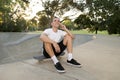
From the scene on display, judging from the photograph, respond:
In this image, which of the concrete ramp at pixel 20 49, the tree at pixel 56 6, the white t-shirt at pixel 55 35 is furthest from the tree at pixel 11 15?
the white t-shirt at pixel 55 35

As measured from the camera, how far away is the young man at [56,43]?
3541 mm

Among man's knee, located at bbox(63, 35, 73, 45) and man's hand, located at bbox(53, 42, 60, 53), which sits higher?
Answer: man's knee, located at bbox(63, 35, 73, 45)

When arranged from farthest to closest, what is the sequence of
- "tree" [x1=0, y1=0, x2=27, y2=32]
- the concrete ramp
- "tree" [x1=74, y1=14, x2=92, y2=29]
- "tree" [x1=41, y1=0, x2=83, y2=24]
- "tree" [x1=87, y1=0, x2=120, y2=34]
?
"tree" [x1=41, y1=0, x2=83, y2=24] < "tree" [x1=74, y1=14, x2=92, y2=29] < "tree" [x1=0, y1=0, x2=27, y2=32] < "tree" [x1=87, y1=0, x2=120, y2=34] < the concrete ramp

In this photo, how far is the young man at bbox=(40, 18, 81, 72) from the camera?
3.54m

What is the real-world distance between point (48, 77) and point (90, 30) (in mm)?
12531

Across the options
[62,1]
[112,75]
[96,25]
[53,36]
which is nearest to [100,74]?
[112,75]

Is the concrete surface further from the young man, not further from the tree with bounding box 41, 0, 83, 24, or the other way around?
the tree with bounding box 41, 0, 83, 24

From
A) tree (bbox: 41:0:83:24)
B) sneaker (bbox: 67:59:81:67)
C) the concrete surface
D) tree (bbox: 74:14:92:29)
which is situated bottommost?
the concrete surface

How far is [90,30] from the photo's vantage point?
15.4 meters

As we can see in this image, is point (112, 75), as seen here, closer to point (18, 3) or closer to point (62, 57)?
point (62, 57)

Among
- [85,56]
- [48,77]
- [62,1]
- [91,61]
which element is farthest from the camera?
[62,1]

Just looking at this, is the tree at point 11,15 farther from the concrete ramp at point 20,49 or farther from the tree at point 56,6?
the concrete ramp at point 20,49

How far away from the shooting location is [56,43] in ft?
11.8

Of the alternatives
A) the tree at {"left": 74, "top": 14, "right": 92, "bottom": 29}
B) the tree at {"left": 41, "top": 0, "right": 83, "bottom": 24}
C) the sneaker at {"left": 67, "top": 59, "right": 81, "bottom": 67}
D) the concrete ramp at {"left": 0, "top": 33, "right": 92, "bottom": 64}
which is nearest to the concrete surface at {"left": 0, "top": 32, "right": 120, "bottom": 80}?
the sneaker at {"left": 67, "top": 59, "right": 81, "bottom": 67}
